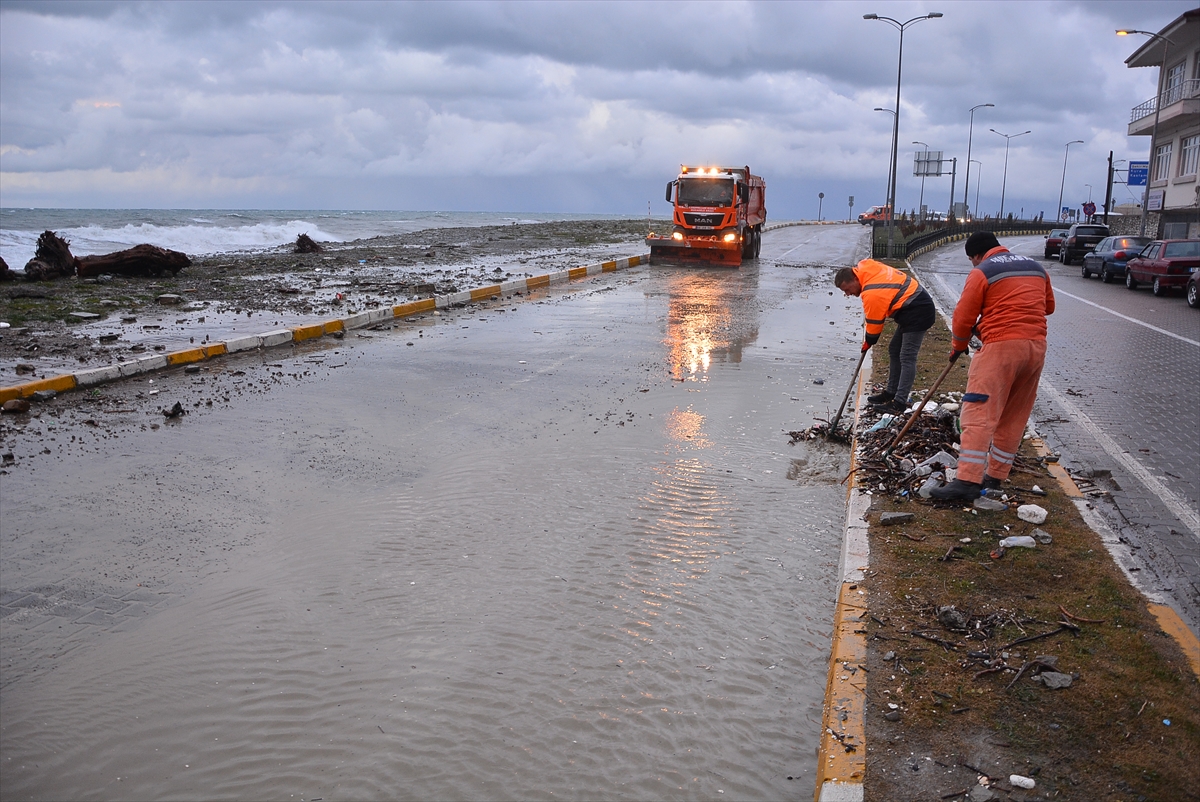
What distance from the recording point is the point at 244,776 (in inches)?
135

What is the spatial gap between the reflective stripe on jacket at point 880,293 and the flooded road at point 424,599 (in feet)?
3.58

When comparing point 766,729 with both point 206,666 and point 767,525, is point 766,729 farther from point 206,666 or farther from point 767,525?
point 206,666

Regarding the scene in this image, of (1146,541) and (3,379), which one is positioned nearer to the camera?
(1146,541)

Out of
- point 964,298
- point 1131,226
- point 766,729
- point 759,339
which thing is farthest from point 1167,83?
point 766,729

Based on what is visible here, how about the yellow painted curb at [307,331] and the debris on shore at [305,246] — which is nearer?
the yellow painted curb at [307,331]

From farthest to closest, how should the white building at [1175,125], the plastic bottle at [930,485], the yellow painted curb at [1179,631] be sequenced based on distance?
the white building at [1175,125]
the plastic bottle at [930,485]
the yellow painted curb at [1179,631]

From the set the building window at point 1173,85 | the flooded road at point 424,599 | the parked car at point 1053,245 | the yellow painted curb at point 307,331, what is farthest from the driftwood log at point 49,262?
the building window at point 1173,85

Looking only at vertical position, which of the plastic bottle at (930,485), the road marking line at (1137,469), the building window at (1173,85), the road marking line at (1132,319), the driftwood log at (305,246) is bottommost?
the road marking line at (1132,319)

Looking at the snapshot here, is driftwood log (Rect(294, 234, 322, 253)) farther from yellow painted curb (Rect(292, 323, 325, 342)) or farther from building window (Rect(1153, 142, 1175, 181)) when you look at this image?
building window (Rect(1153, 142, 1175, 181))

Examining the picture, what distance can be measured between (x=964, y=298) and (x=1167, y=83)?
180 feet

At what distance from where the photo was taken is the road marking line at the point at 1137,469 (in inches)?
234

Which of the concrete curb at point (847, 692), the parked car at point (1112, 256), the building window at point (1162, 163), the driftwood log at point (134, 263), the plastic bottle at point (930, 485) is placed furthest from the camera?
the building window at point (1162, 163)

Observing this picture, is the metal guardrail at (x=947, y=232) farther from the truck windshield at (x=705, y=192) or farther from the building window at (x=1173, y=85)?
the building window at (x=1173, y=85)

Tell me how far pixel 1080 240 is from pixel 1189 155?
15.6m
